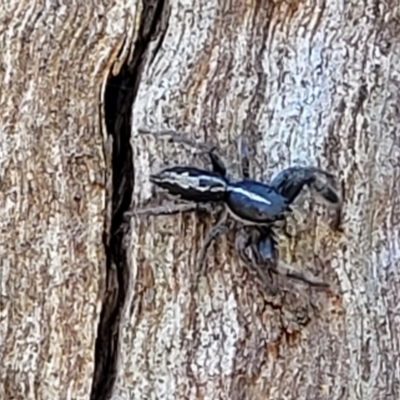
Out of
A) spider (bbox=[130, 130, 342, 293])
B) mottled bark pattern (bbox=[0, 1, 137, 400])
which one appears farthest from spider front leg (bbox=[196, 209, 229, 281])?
mottled bark pattern (bbox=[0, 1, 137, 400])

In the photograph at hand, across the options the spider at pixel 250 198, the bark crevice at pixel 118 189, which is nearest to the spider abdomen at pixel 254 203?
the spider at pixel 250 198

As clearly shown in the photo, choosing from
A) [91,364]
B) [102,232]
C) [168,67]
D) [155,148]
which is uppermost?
[168,67]

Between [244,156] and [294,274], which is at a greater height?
[244,156]

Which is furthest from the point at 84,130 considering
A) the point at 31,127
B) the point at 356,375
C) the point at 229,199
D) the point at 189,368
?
the point at 356,375

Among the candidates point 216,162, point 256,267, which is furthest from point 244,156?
point 256,267

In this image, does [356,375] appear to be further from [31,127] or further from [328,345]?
[31,127]

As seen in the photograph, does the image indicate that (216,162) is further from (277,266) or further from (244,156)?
(277,266)

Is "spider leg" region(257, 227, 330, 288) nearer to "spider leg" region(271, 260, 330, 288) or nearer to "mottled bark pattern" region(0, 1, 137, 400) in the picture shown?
"spider leg" region(271, 260, 330, 288)

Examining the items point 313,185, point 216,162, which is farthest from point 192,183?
point 313,185
